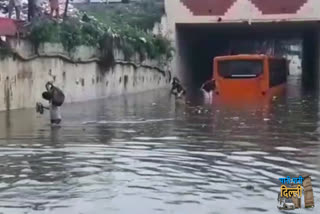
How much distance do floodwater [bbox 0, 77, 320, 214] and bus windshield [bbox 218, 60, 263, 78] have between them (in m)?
15.8

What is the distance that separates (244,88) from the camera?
1452 inches

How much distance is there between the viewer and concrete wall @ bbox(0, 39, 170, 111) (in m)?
24.4

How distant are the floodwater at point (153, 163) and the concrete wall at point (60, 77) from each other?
3420 mm

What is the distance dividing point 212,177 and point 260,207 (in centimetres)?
201

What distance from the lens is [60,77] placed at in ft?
93.7

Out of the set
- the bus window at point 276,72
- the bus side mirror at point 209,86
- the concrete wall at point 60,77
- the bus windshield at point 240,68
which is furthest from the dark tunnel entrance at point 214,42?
the bus side mirror at point 209,86

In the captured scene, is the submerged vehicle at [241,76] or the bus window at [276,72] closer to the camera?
the submerged vehicle at [241,76]

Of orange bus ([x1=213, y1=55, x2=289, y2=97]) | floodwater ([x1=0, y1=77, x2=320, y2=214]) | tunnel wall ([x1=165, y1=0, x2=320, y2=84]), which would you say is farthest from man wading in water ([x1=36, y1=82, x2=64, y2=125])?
tunnel wall ([x1=165, y1=0, x2=320, y2=84])

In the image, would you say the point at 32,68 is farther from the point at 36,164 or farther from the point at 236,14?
the point at 236,14

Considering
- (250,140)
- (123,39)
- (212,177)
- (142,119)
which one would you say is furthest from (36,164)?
(123,39)

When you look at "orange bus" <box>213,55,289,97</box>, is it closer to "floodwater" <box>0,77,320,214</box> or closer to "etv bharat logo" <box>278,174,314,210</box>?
"floodwater" <box>0,77,320,214</box>

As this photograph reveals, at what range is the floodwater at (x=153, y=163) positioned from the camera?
8500 millimetres

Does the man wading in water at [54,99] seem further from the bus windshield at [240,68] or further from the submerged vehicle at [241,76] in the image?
the bus windshield at [240,68]

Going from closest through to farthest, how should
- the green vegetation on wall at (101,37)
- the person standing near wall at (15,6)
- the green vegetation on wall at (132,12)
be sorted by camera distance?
the green vegetation on wall at (101,37) < the person standing near wall at (15,6) < the green vegetation on wall at (132,12)
